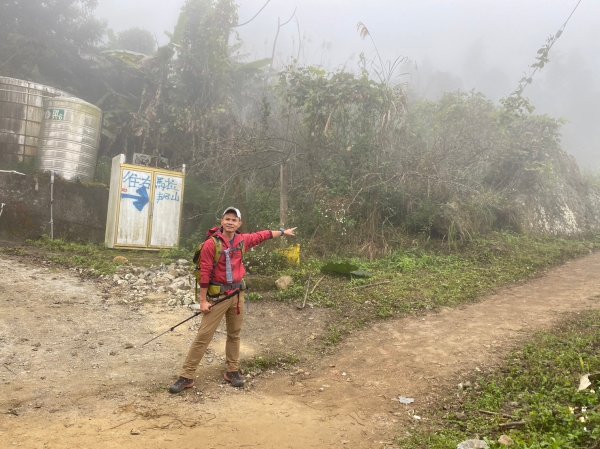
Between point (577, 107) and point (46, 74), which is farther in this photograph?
point (577, 107)

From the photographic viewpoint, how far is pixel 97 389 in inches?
159

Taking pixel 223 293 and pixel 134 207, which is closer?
pixel 223 293

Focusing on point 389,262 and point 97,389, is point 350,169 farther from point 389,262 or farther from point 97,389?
point 97,389

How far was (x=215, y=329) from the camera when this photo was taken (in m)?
4.28

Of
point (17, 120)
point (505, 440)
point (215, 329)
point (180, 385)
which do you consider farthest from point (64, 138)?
point (505, 440)

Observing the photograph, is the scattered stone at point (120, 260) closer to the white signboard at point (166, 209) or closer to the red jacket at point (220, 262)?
the white signboard at point (166, 209)

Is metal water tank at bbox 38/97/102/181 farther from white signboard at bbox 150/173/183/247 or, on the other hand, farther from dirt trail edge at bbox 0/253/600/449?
dirt trail edge at bbox 0/253/600/449

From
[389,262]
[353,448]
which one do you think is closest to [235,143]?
[389,262]

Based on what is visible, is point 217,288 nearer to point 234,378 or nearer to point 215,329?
point 215,329

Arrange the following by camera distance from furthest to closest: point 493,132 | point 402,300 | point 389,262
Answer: point 493,132, point 389,262, point 402,300

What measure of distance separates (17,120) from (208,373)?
373 inches

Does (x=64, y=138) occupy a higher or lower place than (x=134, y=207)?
higher

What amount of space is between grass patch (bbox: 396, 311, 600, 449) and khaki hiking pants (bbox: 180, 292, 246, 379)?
1.82 m

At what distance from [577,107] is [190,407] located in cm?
3347
